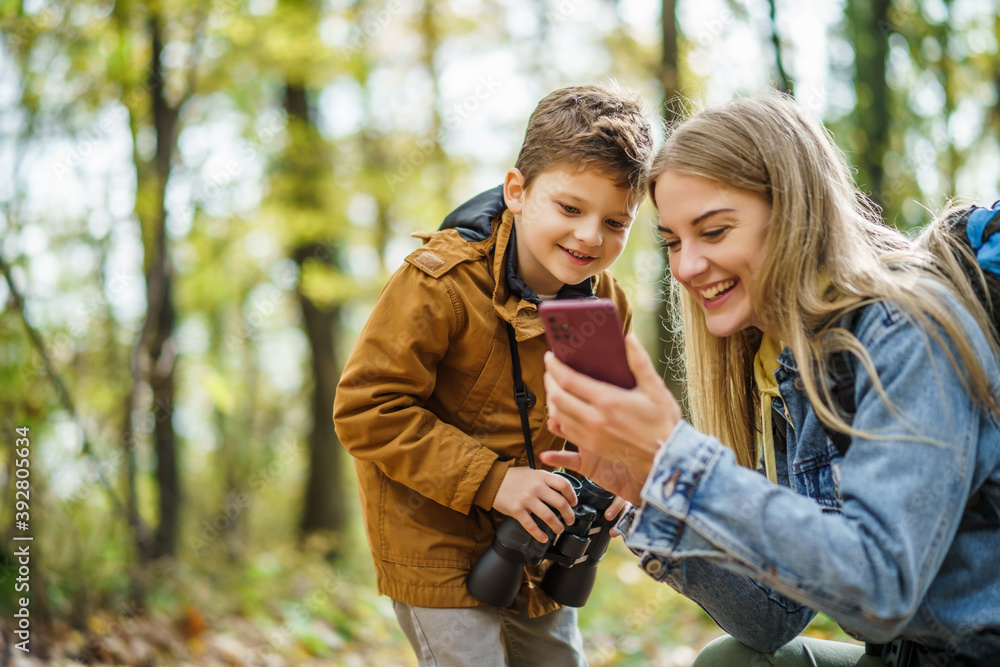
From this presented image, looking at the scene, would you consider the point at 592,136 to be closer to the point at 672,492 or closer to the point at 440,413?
the point at 440,413

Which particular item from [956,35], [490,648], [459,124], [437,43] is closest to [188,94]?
[459,124]

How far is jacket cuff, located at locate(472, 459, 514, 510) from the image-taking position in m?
1.97

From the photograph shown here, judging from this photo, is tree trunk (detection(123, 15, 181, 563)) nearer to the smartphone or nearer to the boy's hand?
the boy's hand

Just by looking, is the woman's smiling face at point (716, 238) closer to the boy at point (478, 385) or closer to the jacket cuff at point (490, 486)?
the boy at point (478, 385)

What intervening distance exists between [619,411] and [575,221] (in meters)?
0.94

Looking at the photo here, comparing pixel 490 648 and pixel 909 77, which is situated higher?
pixel 909 77

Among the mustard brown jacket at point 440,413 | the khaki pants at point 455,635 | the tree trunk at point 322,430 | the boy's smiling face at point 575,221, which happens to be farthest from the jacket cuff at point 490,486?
the tree trunk at point 322,430

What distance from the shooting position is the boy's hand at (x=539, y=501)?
6.22 ft

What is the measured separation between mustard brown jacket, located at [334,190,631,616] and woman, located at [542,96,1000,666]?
A: 1.53 ft

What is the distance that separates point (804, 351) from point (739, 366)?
0.45 meters

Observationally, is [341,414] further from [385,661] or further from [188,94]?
[188,94]

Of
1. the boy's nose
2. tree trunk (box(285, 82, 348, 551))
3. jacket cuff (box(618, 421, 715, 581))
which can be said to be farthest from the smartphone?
tree trunk (box(285, 82, 348, 551))

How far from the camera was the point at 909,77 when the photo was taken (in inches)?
219

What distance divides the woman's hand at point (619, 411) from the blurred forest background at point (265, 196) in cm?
174
